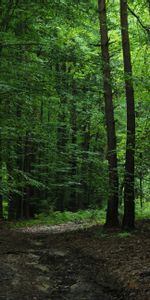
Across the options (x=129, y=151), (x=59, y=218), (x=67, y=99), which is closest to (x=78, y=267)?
(x=129, y=151)

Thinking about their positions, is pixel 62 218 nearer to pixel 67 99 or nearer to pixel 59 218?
pixel 59 218

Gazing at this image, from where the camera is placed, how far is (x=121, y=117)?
2667 cm

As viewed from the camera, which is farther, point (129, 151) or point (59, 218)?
point (59, 218)

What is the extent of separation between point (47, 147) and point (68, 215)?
1040 cm

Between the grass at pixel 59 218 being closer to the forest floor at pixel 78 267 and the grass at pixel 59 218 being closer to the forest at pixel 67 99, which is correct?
the forest at pixel 67 99

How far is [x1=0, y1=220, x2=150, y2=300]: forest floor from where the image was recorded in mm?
7367

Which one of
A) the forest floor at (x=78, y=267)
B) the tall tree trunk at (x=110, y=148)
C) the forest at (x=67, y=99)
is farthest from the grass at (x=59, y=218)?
the forest floor at (x=78, y=267)

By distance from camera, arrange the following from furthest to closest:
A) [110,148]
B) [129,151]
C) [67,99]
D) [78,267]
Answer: [67,99], [110,148], [129,151], [78,267]

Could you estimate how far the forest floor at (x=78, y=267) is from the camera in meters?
7.37

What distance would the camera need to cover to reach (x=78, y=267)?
9.43 meters

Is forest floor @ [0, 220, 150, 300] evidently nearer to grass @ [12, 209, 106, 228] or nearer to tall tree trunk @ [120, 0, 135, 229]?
tall tree trunk @ [120, 0, 135, 229]

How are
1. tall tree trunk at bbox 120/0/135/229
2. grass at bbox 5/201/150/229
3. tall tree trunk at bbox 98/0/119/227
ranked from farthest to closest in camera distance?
grass at bbox 5/201/150/229
tall tree trunk at bbox 98/0/119/227
tall tree trunk at bbox 120/0/135/229

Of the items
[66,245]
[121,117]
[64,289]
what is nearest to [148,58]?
[121,117]

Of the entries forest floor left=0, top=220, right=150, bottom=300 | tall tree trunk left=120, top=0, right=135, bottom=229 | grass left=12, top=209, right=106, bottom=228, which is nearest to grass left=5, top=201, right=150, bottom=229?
grass left=12, top=209, right=106, bottom=228
